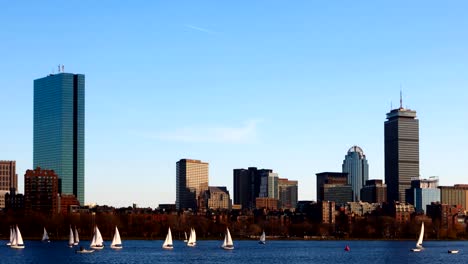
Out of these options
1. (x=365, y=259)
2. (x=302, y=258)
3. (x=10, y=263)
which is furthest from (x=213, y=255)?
(x=10, y=263)

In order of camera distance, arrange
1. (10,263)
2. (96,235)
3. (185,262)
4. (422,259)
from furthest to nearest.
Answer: (96,235) → (422,259) → (185,262) → (10,263)

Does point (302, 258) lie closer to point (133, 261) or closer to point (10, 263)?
point (133, 261)

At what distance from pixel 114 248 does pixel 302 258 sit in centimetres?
3778

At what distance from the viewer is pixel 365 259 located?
163 meters

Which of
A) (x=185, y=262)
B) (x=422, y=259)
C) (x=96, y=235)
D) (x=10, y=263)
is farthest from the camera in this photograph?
(x=96, y=235)

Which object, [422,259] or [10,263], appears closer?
[10,263]

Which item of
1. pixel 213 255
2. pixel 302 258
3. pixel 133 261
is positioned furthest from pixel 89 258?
pixel 302 258

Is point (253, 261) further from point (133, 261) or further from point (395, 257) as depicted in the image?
point (395, 257)

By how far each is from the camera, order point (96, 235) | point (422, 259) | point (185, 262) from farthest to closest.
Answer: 1. point (96, 235)
2. point (422, 259)
3. point (185, 262)

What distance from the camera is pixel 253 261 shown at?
148625 millimetres

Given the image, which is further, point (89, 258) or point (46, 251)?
point (46, 251)

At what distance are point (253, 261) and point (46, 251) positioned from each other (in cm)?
4268

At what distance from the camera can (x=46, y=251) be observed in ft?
562

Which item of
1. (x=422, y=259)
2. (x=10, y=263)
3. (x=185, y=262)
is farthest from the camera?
(x=422, y=259)
